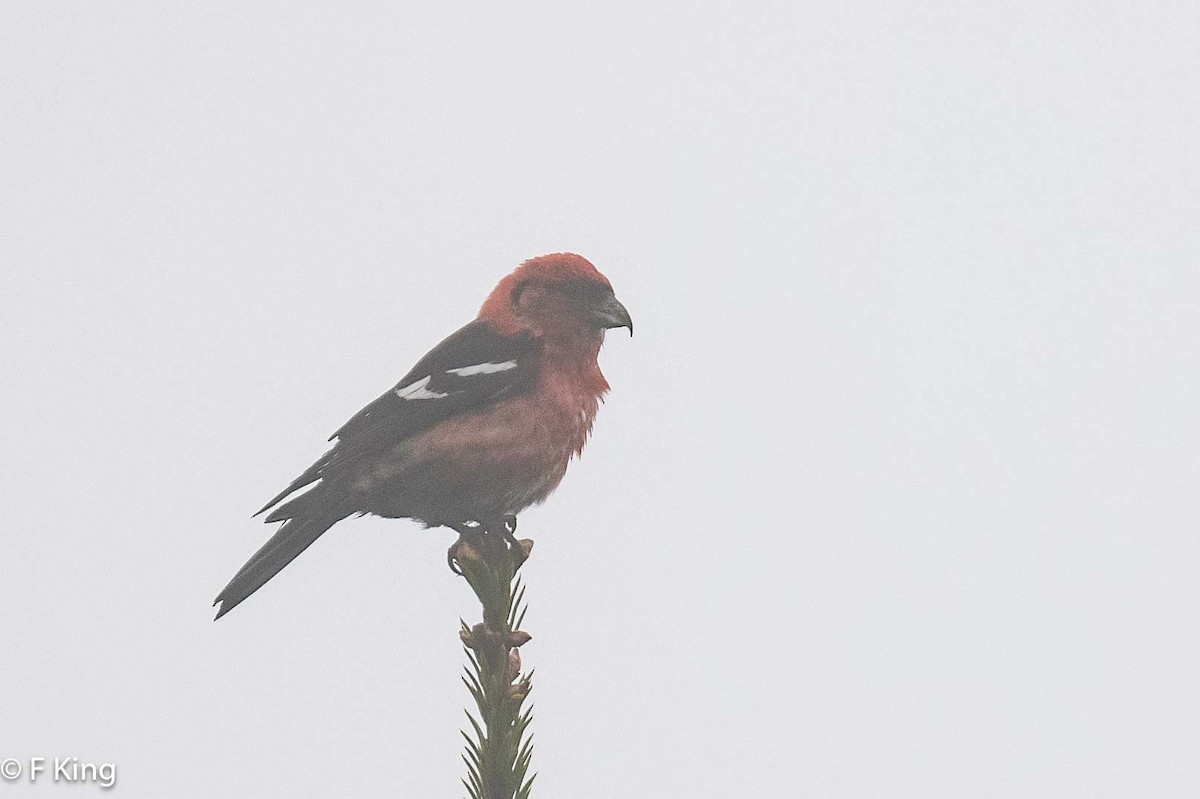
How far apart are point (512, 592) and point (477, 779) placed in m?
0.71

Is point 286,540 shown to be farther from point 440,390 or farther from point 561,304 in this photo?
point 561,304

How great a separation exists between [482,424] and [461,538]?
1.10 meters

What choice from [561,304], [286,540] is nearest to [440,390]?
[561,304]

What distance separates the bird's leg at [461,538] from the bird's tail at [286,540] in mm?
527

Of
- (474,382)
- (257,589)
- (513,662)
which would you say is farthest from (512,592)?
(474,382)

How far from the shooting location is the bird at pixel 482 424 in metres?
6.05

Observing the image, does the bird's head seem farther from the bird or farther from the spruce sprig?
the spruce sprig

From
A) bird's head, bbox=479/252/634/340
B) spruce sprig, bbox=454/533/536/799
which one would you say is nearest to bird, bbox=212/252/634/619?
bird's head, bbox=479/252/634/340

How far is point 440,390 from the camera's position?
6.30 metres

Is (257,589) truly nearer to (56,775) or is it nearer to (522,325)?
(56,775)

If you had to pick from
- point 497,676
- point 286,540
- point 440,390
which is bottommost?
point 497,676

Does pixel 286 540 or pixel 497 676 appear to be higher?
pixel 286 540

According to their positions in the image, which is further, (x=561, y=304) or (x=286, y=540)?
(x=561, y=304)

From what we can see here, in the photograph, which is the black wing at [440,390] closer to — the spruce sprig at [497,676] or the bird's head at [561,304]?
the bird's head at [561,304]
